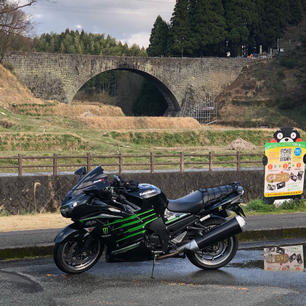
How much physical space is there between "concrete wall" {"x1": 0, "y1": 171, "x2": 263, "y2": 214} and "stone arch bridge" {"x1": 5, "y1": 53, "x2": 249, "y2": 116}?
52390 mm

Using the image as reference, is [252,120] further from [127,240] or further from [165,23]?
[127,240]

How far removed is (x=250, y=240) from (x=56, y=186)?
11155 mm

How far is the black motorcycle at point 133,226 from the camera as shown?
8133 mm

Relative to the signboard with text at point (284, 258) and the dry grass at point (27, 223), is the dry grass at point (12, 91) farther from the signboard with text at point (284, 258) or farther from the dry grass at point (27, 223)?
the signboard with text at point (284, 258)

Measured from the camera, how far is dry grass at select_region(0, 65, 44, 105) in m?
62.3

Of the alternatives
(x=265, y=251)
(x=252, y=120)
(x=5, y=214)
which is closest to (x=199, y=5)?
(x=252, y=120)

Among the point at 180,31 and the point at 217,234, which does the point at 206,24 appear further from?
the point at 217,234

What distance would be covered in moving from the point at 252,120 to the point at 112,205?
2983 inches

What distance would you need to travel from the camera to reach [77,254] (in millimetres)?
8219

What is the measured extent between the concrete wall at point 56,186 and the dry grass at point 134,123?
36.2 metres

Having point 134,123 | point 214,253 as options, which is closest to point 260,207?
point 214,253

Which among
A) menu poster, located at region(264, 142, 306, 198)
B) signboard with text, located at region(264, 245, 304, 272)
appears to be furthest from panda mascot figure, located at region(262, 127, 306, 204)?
signboard with text, located at region(264, 245, 304, 272)

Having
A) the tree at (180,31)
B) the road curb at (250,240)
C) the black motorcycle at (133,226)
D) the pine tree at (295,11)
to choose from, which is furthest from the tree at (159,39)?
the black motorcycle at (133,226)

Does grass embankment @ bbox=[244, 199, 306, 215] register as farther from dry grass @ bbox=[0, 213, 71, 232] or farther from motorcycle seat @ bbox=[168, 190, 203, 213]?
motorcycle seat @ bbox=[168, 190, 203, 213]
